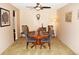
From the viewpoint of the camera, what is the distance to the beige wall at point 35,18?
34.9 ft

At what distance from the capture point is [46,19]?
1072 centimetres

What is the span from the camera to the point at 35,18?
10688 mm

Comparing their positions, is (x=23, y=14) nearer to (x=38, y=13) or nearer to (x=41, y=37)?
(x=38, y=13)

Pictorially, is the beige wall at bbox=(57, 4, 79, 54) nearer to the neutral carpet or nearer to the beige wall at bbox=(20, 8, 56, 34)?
the neutral carpet

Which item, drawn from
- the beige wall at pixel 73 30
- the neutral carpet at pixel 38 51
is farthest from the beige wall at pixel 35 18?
the neutral carpet at pixel 38 51

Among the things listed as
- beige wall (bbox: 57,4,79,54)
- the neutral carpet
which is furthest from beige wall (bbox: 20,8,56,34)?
the neutral carpet

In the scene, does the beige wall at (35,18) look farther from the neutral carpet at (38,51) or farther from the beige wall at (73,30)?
the neutral carpet at (38,51)

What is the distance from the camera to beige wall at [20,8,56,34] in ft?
34.9

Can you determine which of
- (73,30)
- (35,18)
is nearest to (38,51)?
(73,30)

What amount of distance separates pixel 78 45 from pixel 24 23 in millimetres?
6073

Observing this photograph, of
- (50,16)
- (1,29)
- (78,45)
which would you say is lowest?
(78,45)

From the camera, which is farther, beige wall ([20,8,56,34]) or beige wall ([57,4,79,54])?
beige wall ([20,8,56,34])
